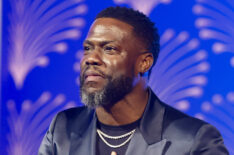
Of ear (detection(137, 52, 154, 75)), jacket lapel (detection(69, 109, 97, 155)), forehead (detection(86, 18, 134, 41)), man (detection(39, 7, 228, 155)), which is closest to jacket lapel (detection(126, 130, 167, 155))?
man (detection(39, 7, 228, 155))

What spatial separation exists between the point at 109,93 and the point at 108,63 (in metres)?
0.12

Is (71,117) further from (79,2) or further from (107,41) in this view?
(79,2)

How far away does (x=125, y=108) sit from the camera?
181cm

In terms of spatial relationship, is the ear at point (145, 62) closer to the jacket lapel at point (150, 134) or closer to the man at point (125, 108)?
the man at point (125, 108)

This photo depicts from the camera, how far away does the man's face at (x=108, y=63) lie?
1.73 metres

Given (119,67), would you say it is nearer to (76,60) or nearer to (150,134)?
(150,134)

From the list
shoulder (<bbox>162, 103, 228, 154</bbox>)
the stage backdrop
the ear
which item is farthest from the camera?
the stage backdrop

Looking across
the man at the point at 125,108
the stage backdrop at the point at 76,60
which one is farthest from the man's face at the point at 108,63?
the stage backdrop at the point at 76,60

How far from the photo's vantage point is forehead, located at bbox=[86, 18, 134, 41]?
1776 mm

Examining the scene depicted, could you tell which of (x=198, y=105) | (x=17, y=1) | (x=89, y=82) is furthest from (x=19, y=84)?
(x=198, y=105)

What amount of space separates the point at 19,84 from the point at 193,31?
998 millimetres

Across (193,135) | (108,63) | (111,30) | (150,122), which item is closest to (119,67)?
(108,63)

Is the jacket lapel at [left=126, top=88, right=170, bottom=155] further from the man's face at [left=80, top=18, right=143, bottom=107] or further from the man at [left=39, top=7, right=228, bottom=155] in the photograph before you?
the man's face at [left=80, top=18, right=143, bottom=107]

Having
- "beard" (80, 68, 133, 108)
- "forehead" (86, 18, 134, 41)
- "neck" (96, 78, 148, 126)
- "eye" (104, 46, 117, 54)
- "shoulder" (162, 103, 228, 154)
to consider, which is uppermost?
"forehead" (86, 18, 134, 41)
